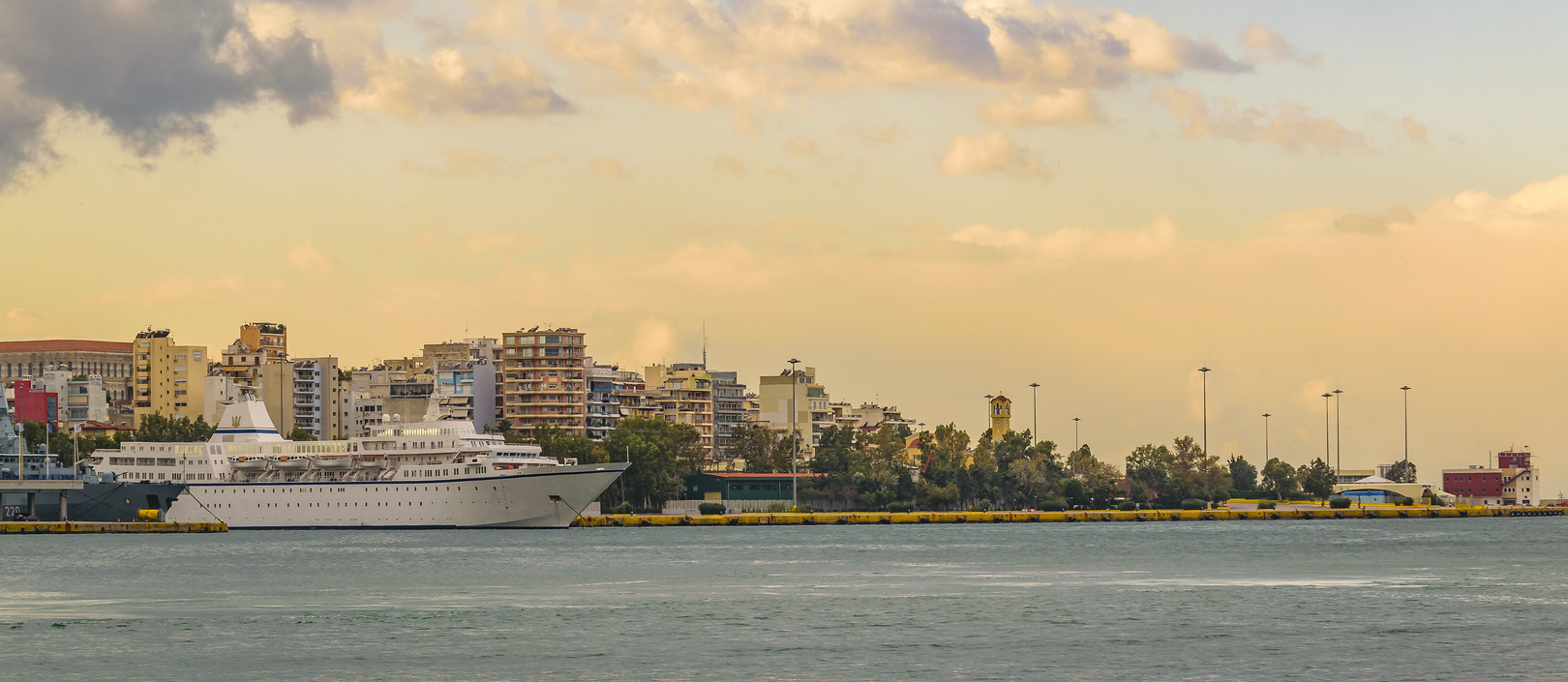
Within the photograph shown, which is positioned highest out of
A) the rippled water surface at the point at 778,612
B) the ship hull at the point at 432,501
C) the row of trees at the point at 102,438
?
the row of trees at the point at 102,438

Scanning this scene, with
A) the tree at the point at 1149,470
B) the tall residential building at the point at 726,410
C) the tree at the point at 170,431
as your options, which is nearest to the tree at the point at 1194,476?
the tree at the point at 1149,470

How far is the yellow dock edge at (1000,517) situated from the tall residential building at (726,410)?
44.1 m

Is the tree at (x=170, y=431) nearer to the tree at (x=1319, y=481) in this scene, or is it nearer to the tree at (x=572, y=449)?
the tree at (x=572, y=449)

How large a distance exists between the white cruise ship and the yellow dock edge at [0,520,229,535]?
2.78 m

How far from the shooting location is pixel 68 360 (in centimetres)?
18388

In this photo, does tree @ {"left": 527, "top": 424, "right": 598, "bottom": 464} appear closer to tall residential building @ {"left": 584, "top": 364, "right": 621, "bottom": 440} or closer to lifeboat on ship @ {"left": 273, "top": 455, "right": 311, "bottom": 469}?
tall residential building @ {"left": 584, "top": 364, "right": 621, "bottom": 440}

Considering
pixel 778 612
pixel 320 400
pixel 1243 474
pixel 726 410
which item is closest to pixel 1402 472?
pixel 1243 474

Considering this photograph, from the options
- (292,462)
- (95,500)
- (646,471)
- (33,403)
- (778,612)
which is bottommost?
(778,612)

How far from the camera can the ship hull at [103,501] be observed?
10606cm

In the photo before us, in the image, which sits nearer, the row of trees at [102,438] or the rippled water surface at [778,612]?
the rippled water surface at [778,612]

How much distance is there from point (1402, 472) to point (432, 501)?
115780 millimetres

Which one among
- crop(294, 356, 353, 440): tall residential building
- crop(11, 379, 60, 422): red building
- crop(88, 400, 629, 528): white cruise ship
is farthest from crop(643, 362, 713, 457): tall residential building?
crop(88, 400, 629, 528): white cruise ship

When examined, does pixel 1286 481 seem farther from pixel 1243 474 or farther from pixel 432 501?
pixel 432 501

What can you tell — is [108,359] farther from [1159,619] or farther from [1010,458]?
[1159,619]
